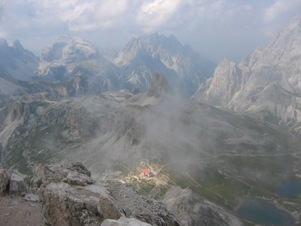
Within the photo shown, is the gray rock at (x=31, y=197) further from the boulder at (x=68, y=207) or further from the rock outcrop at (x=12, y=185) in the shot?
the boulder at (x=68, y=207)

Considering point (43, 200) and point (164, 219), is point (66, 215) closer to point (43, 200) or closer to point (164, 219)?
point (43, 200)

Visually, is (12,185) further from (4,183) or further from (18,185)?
(4,183)

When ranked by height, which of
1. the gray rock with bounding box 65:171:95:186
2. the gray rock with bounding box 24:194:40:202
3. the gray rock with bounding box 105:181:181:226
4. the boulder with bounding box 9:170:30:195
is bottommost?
the gray rock with bounding box 105:181:181:226

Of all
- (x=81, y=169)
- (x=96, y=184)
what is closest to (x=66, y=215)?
(x=96, y=184)

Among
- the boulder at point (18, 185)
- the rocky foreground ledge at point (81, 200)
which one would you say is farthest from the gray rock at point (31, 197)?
the boulder at point (18, 185)

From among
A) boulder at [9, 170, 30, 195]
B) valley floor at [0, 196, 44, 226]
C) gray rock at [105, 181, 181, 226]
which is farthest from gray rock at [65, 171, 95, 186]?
boulder at [9, 170, 30, 195]

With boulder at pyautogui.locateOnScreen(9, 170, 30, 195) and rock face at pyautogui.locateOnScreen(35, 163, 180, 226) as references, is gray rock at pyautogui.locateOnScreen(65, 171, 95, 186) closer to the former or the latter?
rock face at pyautogui.locateOnScreen(35, 163, 180, 226)

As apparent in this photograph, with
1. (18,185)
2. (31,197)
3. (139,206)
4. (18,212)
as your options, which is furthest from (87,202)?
(18,185)

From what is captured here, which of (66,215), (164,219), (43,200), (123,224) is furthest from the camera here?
(164,219)
